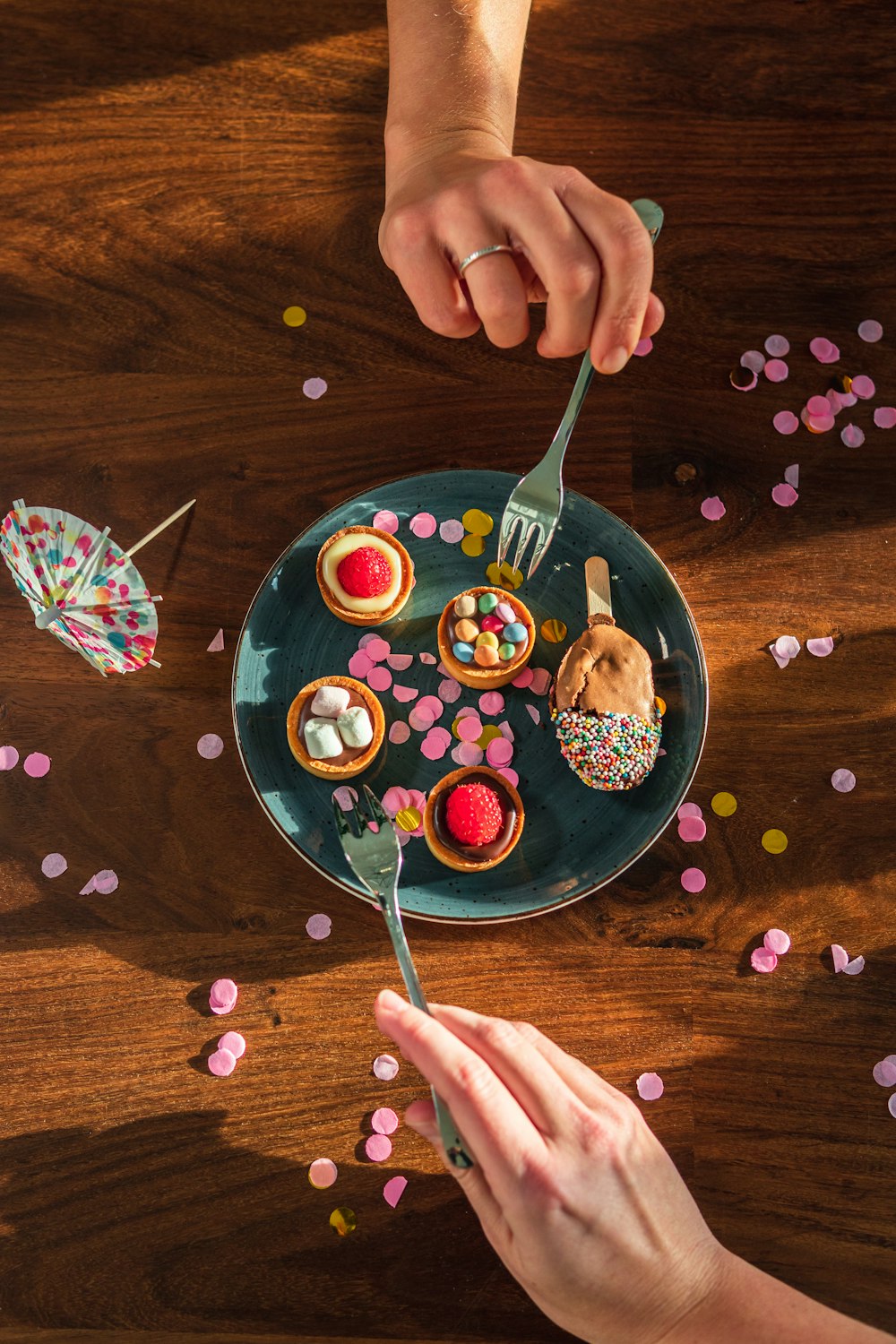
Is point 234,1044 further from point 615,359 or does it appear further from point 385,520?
point 615,359

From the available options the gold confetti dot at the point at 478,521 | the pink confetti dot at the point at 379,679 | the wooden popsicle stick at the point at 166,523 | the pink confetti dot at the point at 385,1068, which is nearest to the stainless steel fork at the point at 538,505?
the gold confetti dot at the point at 478,521

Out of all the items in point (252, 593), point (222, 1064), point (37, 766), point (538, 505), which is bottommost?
point (222, 1064)

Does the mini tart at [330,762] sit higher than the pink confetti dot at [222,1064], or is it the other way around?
the mini tart at [330,762]

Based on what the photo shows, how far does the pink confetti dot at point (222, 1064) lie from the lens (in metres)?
1.56

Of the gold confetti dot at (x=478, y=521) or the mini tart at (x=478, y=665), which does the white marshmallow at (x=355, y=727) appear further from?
the gold confetti dot at (x=478, y=521)

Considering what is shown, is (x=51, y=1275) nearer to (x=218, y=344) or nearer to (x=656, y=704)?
(x=656, y=704)

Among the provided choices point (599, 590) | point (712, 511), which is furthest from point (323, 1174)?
point (712, 511)

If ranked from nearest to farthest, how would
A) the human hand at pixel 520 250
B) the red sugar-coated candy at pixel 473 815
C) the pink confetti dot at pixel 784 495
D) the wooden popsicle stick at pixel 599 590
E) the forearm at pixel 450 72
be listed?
the human hand at pixel 520 250
the forearm at pixel 450 72
the red sugar-coated candy at pixel 473 815
the wooden popsicle stick at pixel 599 590
the pink confetti dot at pixel 784 495

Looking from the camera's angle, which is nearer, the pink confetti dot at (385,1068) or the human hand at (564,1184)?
the human hand at (564,1184)

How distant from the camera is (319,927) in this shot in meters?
1.59

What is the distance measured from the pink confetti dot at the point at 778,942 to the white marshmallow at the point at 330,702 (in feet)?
2.56

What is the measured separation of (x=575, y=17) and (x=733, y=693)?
1.31 metres

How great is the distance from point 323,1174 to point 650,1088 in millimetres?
532

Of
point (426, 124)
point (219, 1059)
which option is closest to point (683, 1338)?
point (219, 1059)
